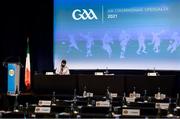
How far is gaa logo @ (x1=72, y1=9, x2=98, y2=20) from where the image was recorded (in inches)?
Result: 501

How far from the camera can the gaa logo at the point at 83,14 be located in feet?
41.8

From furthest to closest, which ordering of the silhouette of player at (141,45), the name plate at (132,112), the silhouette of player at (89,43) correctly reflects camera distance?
the silhouette of player at (89,43), the silhouette of player at (141,45), the name plate at (132,112)

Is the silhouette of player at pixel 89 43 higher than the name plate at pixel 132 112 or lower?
higher

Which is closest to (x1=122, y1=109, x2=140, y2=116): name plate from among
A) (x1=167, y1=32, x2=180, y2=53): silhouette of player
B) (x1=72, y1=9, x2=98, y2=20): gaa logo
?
(x1=167, y1=32, x2=180, y2=53): silhouette of player

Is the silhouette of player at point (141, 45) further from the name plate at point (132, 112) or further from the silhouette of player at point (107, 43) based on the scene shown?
the name plate at point (132, 112)

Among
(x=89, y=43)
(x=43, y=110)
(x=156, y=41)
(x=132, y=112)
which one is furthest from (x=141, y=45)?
(x=132, y=112)

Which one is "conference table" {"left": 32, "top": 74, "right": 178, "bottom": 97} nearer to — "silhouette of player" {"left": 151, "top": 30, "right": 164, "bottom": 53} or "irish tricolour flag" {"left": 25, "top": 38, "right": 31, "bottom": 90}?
"irish tricolour flag" {"left": 25, "top": 38, "right": 31, "bottom": 90}

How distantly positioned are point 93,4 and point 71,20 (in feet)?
2.63

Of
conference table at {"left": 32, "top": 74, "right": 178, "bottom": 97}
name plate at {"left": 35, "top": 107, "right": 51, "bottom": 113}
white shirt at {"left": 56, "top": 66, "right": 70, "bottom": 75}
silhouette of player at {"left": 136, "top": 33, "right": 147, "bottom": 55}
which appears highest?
silhouette of player at {"left": 136, "top": 33, "right": 147, "bottom": 55}

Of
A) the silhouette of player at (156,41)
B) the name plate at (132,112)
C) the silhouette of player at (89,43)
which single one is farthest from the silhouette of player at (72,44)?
the name plate at (132,112)

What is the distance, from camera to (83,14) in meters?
12.8

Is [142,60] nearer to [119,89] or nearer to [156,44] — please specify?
[156,44]

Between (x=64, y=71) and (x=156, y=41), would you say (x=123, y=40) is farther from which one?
(x=64, y=71)

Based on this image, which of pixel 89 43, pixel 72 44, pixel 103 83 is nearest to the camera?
pixel 103 83
